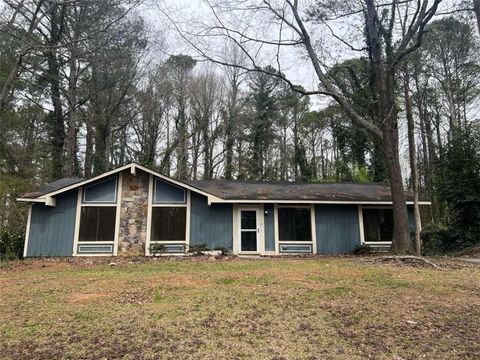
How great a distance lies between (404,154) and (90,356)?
2619 centimetres

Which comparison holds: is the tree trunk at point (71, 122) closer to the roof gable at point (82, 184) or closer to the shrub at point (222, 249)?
the roof gable at point (82, 184)

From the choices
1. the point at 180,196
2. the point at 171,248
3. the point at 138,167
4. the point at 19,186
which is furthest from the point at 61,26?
the point at 171,248

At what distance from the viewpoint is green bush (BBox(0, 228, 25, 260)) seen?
12500 mm

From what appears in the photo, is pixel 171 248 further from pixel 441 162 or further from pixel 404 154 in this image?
pixel 404 154

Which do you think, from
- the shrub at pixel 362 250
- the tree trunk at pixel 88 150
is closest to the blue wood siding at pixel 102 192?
the shrub at pixel 362 250

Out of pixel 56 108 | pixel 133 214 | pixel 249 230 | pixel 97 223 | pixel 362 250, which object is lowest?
pixel 362 250

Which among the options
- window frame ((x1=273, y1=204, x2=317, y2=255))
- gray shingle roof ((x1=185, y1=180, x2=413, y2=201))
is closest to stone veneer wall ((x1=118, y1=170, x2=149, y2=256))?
gray shingle roof ((x1=185, y1=180, x2=413, y2=201))

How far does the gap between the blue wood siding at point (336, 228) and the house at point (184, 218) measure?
4 centimetres

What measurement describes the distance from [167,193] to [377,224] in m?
8.44

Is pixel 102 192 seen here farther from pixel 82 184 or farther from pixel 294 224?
pixel 294 224

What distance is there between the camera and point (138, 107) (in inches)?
922

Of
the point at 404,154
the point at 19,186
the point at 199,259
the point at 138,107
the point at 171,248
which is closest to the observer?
the point at 199,259

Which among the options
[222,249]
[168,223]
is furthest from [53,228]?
[222,249]

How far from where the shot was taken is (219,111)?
2541 cm
